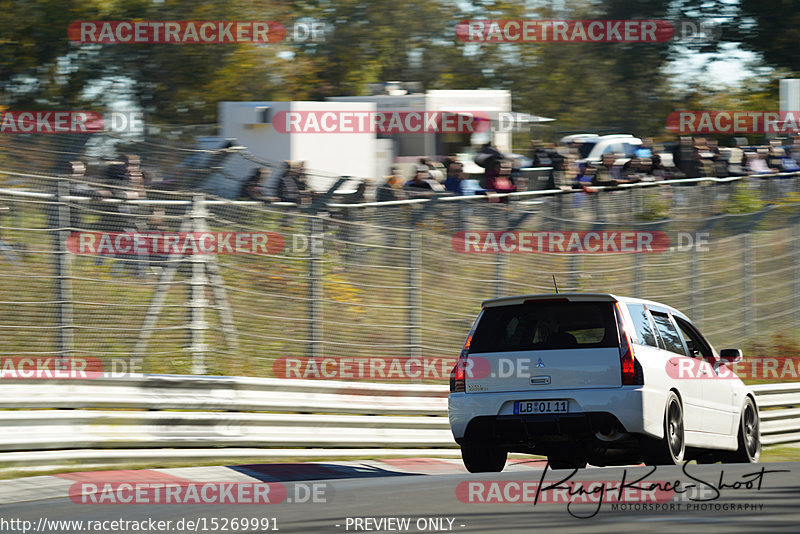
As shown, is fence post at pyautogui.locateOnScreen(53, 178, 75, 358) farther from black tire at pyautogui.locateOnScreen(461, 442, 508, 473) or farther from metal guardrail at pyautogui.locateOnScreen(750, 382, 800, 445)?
metal guardrail at pyautogui.locateOnScreen(750, 382, 800, 445)

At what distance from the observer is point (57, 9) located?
3234cm

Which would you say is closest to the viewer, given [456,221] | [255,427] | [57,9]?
[255,427]

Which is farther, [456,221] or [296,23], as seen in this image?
[296,23]

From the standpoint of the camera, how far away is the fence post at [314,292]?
1475 centimetres

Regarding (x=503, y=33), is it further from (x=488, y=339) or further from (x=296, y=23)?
(x=488, y=339)

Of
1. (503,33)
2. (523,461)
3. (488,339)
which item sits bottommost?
(523,461)

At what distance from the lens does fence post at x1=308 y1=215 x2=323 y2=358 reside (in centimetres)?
1475

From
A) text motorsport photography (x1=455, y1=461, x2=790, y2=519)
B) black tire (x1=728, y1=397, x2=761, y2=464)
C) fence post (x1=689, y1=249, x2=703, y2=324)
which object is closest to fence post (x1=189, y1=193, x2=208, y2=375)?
black tire (x1=728, y1=397, x2=761, y2=464)

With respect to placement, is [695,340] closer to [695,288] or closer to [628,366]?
[628,366]

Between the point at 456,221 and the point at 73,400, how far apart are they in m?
7.68

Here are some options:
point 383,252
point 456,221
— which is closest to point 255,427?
point 383,252

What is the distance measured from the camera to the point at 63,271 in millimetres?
12531

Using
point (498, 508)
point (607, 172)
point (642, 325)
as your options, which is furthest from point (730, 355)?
point (607, 172)

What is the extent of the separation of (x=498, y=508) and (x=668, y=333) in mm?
4619
